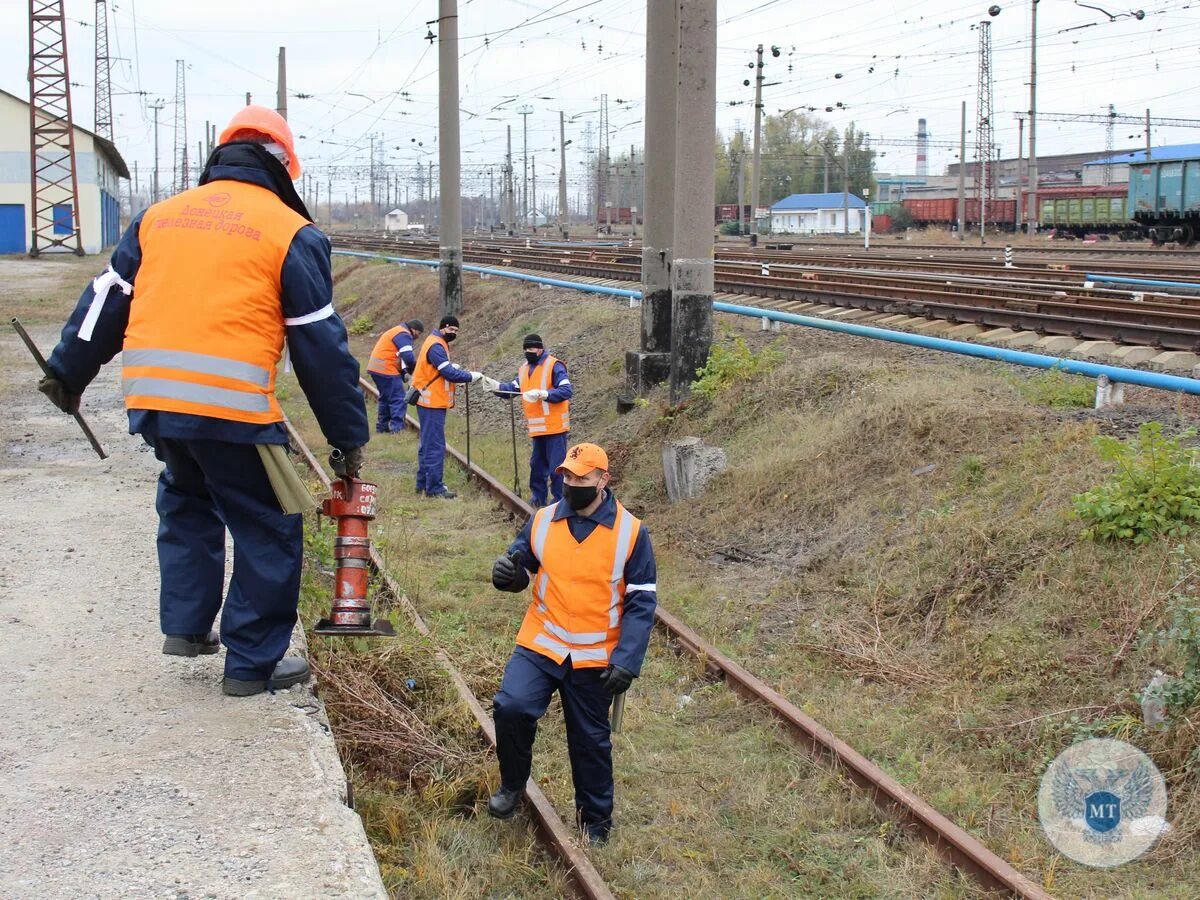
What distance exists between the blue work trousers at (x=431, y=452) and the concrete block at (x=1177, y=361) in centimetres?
690

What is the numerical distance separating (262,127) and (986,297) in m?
13.6

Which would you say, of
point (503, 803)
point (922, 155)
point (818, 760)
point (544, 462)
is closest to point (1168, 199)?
point (544, 462)

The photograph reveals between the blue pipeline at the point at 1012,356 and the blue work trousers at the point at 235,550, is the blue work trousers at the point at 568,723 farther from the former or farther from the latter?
the blue pipeline at the point at 1012,356

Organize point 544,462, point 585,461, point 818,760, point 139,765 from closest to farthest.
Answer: point 139,765, point 585,461, point 818,760, point 544,462

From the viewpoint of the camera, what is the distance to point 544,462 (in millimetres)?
11266

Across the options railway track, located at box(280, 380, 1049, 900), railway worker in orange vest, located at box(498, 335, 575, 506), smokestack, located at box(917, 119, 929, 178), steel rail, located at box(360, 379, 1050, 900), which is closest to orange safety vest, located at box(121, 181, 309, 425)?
railway track, located at box(280, 380, 1049, 900)

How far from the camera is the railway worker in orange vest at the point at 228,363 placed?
4336 millimetres

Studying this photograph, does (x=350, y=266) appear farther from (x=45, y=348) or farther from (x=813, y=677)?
(x=813, y=677)

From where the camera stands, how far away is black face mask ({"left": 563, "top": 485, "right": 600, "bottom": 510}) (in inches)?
196

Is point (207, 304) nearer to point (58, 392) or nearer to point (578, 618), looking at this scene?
point (58, 392)

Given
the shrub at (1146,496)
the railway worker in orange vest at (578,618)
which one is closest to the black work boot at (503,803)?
the railway worker in orange vest at (578,618)

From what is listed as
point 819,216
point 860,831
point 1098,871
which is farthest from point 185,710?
point 819,216

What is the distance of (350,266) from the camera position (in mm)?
A: 41406

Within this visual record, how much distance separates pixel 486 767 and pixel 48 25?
53.7m
